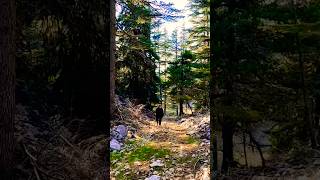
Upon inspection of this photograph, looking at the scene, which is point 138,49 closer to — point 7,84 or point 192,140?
point 192,140

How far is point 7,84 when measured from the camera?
5.63 meters

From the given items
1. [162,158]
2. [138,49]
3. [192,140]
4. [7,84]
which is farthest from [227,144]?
[7,84]

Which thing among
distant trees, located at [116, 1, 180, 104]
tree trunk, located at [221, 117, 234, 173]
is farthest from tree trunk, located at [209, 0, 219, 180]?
distant trees, located at [116, 1, 180, 104]

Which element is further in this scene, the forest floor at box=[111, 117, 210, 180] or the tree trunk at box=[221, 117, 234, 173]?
the forest floor at box=[111, 117, 210, 180]

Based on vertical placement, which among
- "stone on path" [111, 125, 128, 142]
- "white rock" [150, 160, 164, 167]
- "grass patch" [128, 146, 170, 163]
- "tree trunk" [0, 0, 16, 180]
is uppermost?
"tree trunk" [0, 0, 16, 180]

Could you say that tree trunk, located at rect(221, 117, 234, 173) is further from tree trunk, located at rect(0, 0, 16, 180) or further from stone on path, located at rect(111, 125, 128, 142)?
tree trunk, located at rect(0, 0, 16, 180)

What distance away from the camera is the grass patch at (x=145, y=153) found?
10.3 meters

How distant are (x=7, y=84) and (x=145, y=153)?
5359 mm

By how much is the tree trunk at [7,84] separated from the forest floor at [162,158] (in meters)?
4.29

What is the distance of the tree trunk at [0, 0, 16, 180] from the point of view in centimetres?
556

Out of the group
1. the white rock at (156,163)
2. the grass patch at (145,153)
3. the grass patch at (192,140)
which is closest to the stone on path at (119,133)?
the grass patch at (145,153)

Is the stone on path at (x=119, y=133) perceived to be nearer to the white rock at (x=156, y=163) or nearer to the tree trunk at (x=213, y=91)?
the white rock at (x=156, y=163)

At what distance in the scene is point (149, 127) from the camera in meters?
13.0

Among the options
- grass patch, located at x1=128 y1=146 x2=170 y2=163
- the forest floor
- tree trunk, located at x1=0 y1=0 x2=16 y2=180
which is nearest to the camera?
tree trunk, located at x1=0 y1=0 x2=16 y2=180
